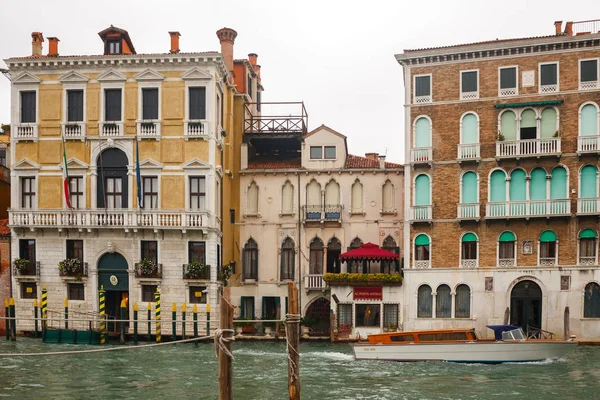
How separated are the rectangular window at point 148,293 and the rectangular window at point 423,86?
13.7 meters

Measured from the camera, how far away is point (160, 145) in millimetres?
36781

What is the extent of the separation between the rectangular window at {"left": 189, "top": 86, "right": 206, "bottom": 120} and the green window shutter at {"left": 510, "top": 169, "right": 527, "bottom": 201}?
13044 mm

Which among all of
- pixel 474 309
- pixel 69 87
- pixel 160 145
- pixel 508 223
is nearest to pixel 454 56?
pixel 508 223

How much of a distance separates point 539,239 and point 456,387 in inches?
522

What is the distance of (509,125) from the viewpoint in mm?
36031

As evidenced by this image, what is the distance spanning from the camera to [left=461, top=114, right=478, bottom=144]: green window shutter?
36.4 m

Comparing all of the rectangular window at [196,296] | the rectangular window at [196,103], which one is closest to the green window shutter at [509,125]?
the rectangular window at [196,103]

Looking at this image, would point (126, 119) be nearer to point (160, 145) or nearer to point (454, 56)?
point (160, 145)

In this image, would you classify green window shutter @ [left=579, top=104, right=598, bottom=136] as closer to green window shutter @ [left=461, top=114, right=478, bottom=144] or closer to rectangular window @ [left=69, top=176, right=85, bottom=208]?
green window shutter @ [left=461, top=114, right=478, bottom=144]

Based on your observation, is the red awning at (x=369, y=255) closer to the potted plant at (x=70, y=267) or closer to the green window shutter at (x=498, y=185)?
the green window shutter at (x=498, y=185)

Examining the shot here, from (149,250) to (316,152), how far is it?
882cm

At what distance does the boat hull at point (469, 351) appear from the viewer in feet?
93.2

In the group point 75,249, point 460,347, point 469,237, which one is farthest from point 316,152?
point 460,347

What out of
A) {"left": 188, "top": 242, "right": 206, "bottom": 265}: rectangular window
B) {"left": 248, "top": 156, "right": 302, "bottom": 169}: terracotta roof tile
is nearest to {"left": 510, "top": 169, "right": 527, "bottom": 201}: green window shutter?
{"left": 248, "top": 156, "right": 302, "bottom": 169}: terracotta roof tile
